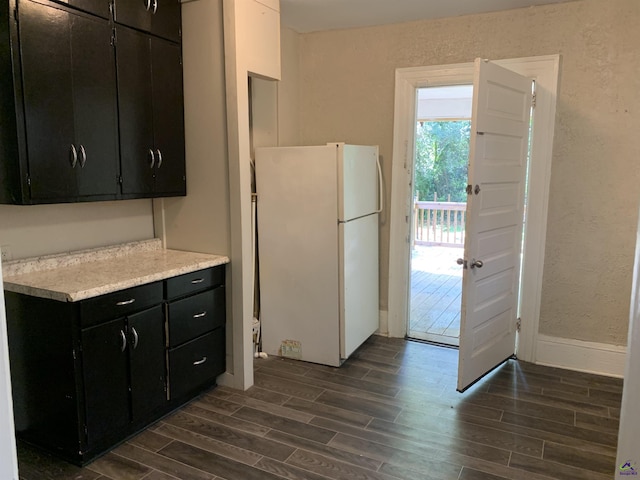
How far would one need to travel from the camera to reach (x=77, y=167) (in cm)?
249

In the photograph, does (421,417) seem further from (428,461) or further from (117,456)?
Result: (117,456)

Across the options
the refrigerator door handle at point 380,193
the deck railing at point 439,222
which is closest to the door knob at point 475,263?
the refrigerator door handle at point 380,193

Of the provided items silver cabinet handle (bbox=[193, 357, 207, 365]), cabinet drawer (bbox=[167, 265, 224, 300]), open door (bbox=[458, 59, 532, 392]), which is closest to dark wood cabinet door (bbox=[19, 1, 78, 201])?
cabinet drawer (bbox=[167, 265, 224, 300])

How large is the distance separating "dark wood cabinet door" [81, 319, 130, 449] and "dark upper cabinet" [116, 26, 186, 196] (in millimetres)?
840

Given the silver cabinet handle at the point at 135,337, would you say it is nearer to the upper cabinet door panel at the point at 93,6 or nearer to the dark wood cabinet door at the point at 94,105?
the dark wood cabinet door at the point at 94,105

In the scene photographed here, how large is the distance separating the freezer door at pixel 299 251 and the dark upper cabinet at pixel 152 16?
101cm

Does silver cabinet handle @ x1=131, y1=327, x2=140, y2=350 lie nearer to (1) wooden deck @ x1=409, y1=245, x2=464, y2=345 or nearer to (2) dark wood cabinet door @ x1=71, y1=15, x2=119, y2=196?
(2) dark wood cabinet door @ x1=71, y1=15, x2=119, y2=196

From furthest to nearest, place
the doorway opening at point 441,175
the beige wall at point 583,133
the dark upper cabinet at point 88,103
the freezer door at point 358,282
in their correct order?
the doorway opening at point 441,175
the freezer door at point 358,282
the beige wall at point 583,133
the dark upper cabinet at point 88,103

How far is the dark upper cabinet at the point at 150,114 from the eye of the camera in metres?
2.72

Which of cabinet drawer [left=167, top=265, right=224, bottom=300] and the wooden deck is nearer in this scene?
cabinet drawer [left=167, top=265, right=224, bottom=300]

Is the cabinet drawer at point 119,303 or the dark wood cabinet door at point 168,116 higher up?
the dark wood cabinet door at point 168,116

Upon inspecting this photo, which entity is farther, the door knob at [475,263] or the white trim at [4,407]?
the door knob at [475,263]

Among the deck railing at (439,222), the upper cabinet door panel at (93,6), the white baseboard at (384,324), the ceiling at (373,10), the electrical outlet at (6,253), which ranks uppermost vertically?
the ceiling at (373,10)

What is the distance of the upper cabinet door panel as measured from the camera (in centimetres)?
240
